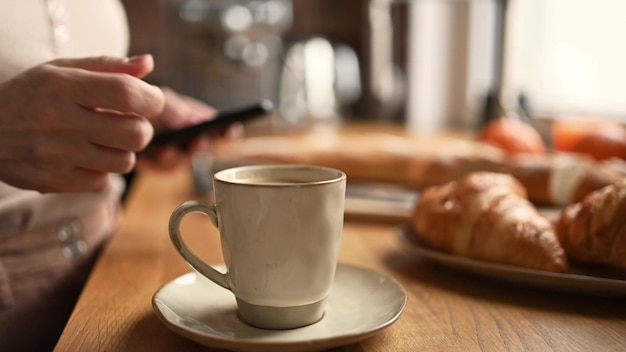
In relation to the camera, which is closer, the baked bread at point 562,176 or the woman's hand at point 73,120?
the woman's hand at point 73,120

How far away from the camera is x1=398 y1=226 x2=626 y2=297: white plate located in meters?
0.56

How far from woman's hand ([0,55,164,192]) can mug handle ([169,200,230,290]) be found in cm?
13

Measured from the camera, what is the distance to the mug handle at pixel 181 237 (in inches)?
20.1

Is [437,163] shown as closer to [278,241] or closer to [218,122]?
[218,122]

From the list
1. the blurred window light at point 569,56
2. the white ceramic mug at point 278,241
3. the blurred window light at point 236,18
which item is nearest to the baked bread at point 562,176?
the blurred window light at point 569,56

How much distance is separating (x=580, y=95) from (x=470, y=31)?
2.28 ft

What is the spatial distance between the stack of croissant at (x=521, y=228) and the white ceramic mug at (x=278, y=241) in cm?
20

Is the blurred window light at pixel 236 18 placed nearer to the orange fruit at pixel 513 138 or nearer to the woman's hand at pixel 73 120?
the orange fruit at pixel 513 138

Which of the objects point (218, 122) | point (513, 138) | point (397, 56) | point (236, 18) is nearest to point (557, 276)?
point (218, 122)

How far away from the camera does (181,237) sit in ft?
1.70

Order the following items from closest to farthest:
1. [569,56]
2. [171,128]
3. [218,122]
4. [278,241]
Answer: [278,241] → [218,122] → [171,128] → [569,56]

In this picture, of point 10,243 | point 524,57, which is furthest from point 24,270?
point 524,57

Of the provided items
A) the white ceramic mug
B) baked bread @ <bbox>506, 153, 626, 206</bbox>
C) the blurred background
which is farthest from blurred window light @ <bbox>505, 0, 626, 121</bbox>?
the white ceramic mug

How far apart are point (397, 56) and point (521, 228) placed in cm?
182
